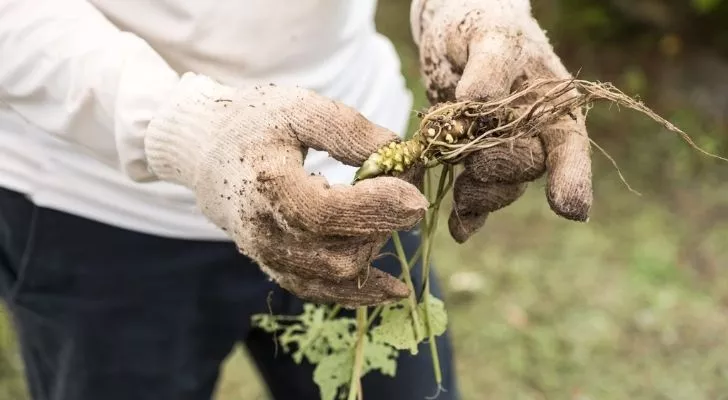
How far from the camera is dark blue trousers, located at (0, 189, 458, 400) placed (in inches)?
40.1

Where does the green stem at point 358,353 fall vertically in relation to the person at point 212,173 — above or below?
below

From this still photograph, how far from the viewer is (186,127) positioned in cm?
79

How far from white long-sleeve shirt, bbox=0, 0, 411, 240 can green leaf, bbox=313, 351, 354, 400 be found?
21 cm

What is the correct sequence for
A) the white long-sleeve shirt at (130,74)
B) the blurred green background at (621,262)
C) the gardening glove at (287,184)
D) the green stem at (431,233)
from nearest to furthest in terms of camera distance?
the gardening glove at (287,184) → the white long-sleeve shirt at (130,74) → the green stem at (431,233) → the blurred green background at (621,262)

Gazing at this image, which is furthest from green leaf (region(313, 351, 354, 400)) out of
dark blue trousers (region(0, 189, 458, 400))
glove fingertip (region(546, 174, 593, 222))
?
glove fingertip (region(546, 174, 593, 222))

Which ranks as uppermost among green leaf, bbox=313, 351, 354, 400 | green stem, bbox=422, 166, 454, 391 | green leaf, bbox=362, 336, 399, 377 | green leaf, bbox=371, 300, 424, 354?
green stem, bbox=422, 166, 454, 391

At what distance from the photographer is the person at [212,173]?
2.49 ft

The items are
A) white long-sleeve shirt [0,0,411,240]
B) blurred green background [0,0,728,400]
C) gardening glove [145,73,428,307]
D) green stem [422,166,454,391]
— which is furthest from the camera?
blurred green background [0,0,728,400]

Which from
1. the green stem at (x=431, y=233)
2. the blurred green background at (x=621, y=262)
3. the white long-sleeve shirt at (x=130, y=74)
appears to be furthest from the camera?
the blurred green background at (x=621, y=262)

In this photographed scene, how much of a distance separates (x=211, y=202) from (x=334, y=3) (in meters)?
0.33

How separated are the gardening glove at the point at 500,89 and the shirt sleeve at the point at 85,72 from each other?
1.05ft

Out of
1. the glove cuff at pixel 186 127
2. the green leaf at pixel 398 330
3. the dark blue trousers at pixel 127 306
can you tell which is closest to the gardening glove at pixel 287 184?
the glove cuff at pixel 186 127

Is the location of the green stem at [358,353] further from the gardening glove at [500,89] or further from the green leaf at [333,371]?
the gardening glove at [500,89]

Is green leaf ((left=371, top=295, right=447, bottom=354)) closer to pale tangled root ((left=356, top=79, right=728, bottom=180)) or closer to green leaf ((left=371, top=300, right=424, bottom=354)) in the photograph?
green leaf ((left=371, top=300, right=424, bottom=354))
